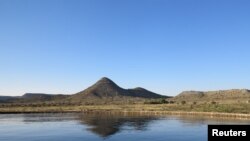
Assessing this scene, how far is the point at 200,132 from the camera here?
2110 inches

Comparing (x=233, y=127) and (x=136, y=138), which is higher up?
(x=233, y=127)

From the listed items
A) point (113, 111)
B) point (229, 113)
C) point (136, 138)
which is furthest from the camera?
point (113, 111)

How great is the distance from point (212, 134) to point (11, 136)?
4136cm

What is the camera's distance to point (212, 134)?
1730 cm

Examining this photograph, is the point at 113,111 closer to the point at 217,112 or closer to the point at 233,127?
the point at 217,112

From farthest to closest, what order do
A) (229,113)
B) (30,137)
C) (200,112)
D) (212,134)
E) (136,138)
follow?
1. (200,112)
2. (229,113)
3. (30,137)
4. (136,138)
5. (212,134)

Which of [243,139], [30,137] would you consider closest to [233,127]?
[243,139]

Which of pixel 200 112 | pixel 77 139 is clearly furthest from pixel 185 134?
pixel 200 112

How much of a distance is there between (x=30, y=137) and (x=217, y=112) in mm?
49417

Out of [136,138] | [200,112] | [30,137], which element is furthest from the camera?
[200,112]

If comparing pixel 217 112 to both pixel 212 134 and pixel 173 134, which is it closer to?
pixel 173 134

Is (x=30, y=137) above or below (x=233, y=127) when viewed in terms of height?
below

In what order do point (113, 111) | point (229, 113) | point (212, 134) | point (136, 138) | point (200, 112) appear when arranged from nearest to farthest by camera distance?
point (212, 134) → point (136, 138) → point (229, 113) → point (200, 112) → point (113, 111)

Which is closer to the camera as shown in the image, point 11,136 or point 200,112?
point 11,136
